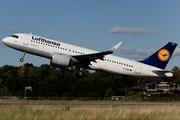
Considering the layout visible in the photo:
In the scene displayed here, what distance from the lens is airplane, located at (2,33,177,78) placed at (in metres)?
34.6

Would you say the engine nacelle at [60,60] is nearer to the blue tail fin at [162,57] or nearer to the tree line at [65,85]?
the blue tail fin at [162,57]

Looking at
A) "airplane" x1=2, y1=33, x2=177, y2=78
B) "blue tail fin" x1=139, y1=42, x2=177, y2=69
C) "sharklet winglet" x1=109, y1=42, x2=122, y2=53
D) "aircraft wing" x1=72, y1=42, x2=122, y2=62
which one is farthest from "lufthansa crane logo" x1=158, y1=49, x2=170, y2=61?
"aircraft wing" x1=72, y1=42, x2=122, y2=62

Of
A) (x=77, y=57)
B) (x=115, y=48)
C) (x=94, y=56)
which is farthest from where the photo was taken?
(x=77, y=57)

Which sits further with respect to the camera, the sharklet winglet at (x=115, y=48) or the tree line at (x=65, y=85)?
the tree line at (x=65, y=85)

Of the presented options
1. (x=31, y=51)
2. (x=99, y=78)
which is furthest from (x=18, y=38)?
(x=99, y=78)

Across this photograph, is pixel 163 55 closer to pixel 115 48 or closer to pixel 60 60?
pixel 115 48

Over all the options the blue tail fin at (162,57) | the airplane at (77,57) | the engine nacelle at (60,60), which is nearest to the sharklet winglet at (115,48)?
the airplane at (77,57)

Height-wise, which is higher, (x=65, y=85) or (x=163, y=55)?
(x=163, y=55)

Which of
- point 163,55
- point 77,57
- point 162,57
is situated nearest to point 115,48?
point 77,57

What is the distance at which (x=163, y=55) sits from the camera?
41406mm

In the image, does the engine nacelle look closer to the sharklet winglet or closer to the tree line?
the sharklet winglet

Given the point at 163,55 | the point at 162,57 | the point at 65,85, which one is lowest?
the point at 65,85

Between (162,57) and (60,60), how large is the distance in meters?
16.2

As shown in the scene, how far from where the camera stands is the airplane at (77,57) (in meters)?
34.6
